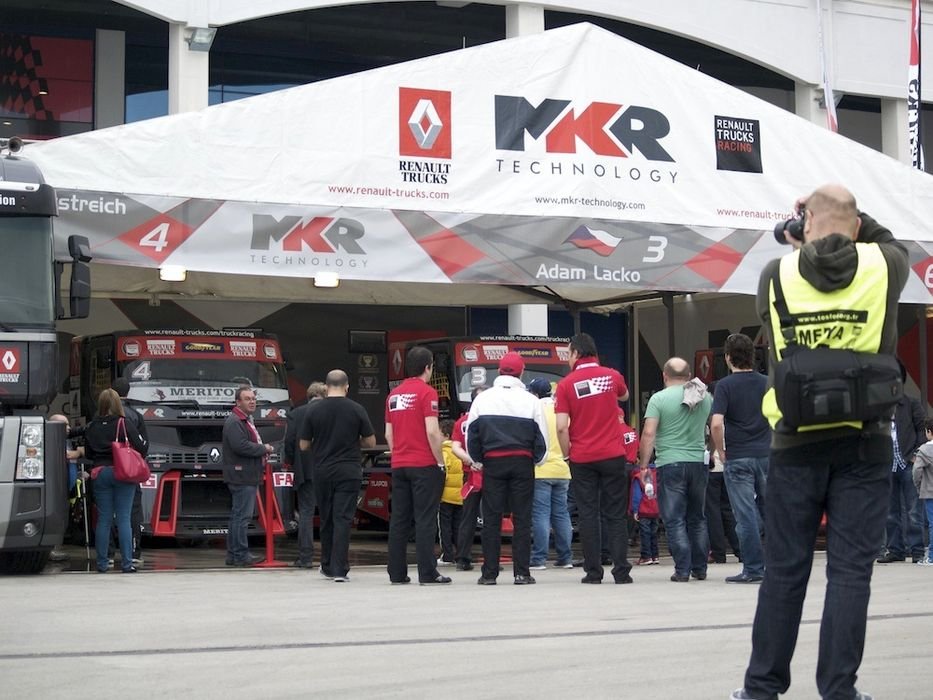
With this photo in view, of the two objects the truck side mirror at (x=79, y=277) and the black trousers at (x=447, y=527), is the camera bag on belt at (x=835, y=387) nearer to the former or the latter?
the truck side mirror at (x=79, y=277)

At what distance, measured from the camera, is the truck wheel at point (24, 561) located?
12789 millimetres

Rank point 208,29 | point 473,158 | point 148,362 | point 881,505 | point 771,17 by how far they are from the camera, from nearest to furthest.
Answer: point 881,505 < point 473,158 < point 148,362 < point 208,29 < point 771,17

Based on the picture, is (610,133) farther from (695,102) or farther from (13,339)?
(13,339)

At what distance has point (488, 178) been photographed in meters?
14.4

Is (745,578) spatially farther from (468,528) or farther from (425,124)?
(425,124)

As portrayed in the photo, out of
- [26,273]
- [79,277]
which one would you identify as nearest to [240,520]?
[79,277]

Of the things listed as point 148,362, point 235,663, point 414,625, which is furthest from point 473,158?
point 235,663

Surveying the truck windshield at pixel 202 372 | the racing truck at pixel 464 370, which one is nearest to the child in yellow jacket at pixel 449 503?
the racing truck at pixel 464 370

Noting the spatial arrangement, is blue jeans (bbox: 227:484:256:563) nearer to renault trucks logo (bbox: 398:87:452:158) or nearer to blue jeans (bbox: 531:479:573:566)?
blue jeans (bbox: 531:479:573:566)

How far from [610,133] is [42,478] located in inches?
262

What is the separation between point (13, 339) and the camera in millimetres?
12008

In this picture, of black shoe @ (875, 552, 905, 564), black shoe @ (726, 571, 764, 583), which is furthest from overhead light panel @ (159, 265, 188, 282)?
black shoe @ (875, 552, 905, 564)

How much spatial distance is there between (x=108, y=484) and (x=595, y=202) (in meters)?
5.52

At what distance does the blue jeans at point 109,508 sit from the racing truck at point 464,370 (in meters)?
5.31
